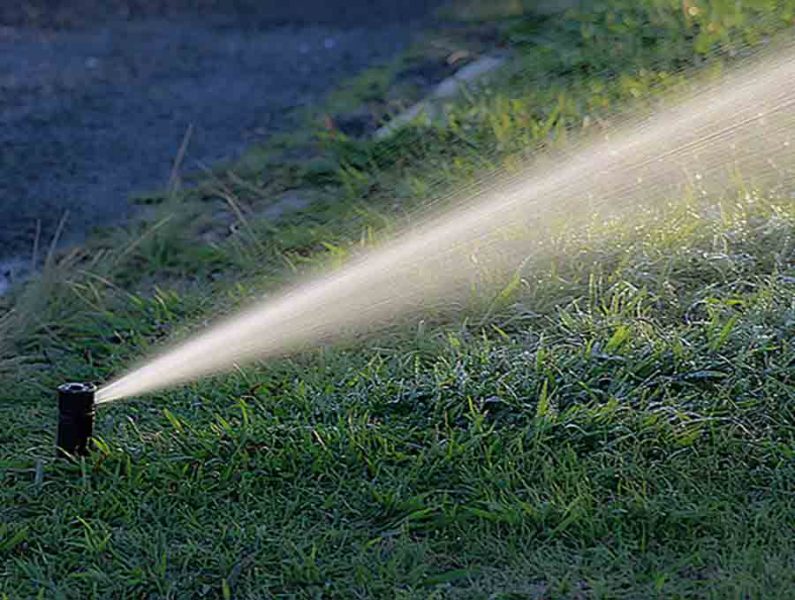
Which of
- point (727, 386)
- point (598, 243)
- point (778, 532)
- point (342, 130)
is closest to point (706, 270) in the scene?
point (598, 243)

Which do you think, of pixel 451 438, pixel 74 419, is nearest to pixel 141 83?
pixel 74 419

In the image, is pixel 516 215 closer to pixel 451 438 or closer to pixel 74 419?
pixel 451 438

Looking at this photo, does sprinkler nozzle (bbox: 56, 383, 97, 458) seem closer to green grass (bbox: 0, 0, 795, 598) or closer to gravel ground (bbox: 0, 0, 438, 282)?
green grass (bbox: 0, 0, 795, 598)

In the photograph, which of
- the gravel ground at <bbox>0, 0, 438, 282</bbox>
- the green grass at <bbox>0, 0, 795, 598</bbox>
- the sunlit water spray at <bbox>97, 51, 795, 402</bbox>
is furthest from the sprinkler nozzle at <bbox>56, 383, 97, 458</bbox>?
the gravel ground at <bbox>0, 0, 438, 282</bbox>

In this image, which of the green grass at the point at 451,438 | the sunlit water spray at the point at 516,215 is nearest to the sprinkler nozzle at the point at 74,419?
the green grass at the point at 451,438

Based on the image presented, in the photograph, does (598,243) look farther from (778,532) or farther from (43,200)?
(43,200)

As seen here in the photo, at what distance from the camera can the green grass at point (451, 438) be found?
2.74m

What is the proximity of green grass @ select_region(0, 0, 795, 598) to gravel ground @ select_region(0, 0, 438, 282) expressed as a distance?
123 cm

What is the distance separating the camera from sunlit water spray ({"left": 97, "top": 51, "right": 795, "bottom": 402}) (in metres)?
3.80

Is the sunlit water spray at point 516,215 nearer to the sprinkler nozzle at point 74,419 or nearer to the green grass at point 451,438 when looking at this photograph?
the green grass at point 451,438

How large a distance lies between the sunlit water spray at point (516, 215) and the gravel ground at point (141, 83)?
143 centimetres

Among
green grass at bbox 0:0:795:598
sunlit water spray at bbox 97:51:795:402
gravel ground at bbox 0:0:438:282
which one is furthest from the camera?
gravel ground at bbox 0:0:438:282

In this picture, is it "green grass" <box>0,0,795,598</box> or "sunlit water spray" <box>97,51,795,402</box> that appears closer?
"green grass" <box>0,0,795,598</box>

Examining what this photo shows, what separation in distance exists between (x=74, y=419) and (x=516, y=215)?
175 centimetres
